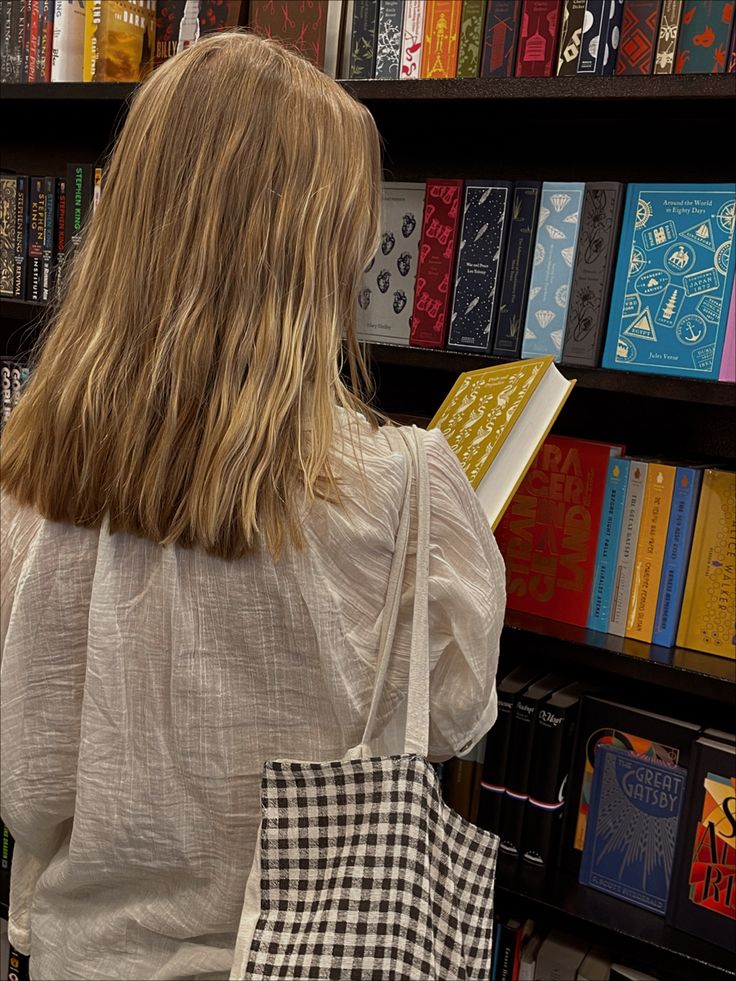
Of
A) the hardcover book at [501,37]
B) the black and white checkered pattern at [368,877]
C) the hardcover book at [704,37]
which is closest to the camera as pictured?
the black and white checkered pattern at [368,877]

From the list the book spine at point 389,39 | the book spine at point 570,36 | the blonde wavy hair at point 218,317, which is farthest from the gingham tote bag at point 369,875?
the book spine at point 389,39

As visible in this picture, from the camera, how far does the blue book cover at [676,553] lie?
118 cm

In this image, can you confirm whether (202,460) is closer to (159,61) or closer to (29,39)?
(159,61)

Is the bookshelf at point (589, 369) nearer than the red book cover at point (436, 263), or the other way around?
the bookshelf at point (589, 369)

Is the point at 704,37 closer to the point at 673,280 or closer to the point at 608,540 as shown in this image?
the point at 673,280

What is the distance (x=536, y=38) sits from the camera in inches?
44.6

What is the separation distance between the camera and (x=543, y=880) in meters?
1.29

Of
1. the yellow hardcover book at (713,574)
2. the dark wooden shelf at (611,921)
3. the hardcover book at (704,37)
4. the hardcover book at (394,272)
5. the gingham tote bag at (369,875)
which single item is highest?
the hardcover book at (704,37)

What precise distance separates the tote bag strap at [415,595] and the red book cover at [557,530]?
51 centimetres

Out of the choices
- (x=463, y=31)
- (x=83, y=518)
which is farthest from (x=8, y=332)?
(x=83, y=518)

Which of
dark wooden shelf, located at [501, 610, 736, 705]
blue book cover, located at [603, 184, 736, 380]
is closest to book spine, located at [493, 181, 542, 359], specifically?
blue book cover, located at [603, 184, 736, 380]

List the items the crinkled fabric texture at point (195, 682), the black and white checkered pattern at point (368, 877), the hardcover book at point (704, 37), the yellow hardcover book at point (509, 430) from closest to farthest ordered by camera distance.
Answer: the black and white checkered pattern at point (368, 877), the crinkled fabric texture at point (195, 682), the yellow hardcover book at point (509, 430), the hardcover book at point (704, 37)

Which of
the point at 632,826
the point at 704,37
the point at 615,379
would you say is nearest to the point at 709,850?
the point at 632,826

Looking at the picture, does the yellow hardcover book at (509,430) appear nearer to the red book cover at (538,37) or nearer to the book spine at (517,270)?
the book spine at (517,270)
